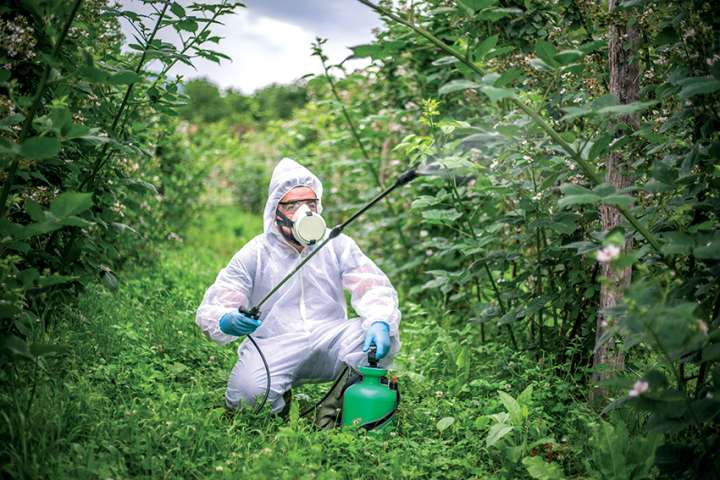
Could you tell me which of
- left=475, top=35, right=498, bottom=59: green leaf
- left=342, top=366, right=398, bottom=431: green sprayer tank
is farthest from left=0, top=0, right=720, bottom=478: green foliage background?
left=342, top=366, right=398, bottom=431: green sprayer tank

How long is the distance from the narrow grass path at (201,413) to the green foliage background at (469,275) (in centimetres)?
1

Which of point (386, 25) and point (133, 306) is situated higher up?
point (386, 25)

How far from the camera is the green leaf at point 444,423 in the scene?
8.57ft

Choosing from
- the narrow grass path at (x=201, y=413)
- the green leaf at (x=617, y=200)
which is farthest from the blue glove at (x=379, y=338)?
the green leaf at (x=617, y=200)

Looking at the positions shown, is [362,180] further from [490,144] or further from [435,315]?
[490,144]

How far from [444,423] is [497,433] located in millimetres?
269

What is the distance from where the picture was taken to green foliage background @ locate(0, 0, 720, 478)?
1.99m

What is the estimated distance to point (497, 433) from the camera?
95.0 inches

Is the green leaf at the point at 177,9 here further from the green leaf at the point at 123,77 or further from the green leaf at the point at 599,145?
the green leaf at the point at 599,145

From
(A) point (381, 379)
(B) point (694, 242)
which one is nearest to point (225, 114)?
(A) point (381, 379)

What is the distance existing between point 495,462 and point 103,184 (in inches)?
81.9

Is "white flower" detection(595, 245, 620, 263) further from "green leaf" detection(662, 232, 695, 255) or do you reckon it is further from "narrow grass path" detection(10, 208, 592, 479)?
"narrow grass path" detection(10, 208, 592, 479)

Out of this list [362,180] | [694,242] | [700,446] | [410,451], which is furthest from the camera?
[362,180]

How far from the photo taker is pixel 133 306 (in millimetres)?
3777
